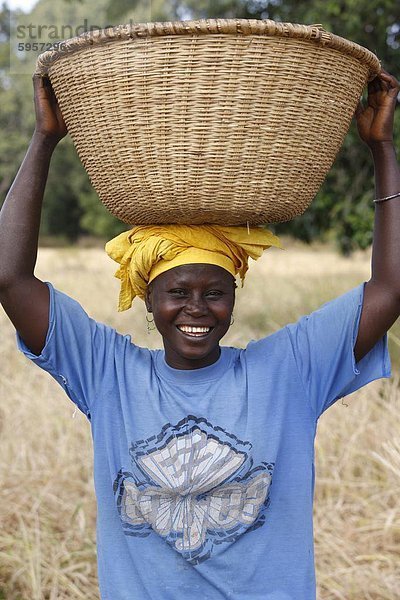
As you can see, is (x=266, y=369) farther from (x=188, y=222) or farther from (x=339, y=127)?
(x=339, y=127)

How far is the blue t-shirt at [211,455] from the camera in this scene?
6.16 ft

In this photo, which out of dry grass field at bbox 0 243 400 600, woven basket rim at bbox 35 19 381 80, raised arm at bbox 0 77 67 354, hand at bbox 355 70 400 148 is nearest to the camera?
woven basket rim at bbox 35 19 381 80

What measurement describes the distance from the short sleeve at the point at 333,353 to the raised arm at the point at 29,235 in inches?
24.9

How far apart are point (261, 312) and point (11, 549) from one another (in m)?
4.86

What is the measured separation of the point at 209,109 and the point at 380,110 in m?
0.54

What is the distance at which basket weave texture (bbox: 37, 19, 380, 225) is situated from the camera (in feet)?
5.38

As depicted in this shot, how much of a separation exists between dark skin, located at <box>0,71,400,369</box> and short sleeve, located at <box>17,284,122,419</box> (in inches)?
1.0

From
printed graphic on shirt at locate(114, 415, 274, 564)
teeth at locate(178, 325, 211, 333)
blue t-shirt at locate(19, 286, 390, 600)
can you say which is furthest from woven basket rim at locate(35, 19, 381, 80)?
printed graphic on shirt at locate(114, 415, 274, 564)

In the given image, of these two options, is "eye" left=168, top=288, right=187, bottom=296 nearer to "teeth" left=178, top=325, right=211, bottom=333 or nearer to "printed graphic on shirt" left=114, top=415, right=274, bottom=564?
"teeth" left=178, top=325, right=211, bottom=333

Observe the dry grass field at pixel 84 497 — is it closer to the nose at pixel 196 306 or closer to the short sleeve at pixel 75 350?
the nose at pixel 196 306

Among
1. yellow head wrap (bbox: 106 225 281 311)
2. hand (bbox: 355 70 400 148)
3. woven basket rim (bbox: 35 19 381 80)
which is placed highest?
hand (bbox: 355 70 400 148)

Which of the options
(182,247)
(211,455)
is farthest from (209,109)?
(211,455)

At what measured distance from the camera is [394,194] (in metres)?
1.94

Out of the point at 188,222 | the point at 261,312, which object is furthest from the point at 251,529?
the point at 261,312
